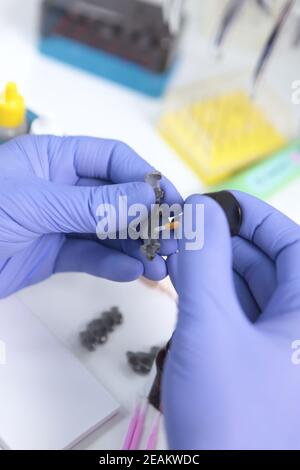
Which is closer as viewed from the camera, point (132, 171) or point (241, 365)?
point (241, 365)

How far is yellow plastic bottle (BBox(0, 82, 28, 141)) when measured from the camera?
2.12 feet

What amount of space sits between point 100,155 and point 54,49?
0.48 m

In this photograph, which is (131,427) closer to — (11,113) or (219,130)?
(11,113)

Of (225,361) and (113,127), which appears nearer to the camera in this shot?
(225,361)

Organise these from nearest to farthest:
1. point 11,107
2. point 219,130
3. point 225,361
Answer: point 225,361, point 11,107, point 219,130

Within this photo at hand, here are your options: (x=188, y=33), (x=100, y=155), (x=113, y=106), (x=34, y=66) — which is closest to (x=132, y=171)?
(x=100, y=155)

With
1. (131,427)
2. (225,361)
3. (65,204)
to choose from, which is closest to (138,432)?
(131,427)

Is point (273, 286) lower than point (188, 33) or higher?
lower

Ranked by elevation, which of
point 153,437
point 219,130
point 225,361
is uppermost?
point 219,130

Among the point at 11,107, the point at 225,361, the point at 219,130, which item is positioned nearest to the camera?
the point at 225,361

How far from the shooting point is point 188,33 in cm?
113

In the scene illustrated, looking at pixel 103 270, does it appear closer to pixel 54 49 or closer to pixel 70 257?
pixel 70 257

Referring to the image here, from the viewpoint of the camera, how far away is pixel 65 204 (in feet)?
1.80

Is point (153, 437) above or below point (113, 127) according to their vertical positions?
below
